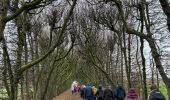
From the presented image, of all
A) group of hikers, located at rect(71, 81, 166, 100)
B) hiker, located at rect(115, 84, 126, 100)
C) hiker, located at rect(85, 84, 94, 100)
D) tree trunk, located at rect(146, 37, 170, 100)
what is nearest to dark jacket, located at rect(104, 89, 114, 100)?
group of hikers, located at rect(71, 81, 166, 100)

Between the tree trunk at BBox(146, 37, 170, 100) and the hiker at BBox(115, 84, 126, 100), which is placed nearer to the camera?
the tree trunk at BBox(146, 37, 170, 100)

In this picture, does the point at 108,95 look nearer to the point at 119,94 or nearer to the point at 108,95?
the point at 108,95

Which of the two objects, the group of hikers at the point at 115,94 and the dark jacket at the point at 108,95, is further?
the dark jacket at the point at 108,95

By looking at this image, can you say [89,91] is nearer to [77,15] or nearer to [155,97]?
[77,15]

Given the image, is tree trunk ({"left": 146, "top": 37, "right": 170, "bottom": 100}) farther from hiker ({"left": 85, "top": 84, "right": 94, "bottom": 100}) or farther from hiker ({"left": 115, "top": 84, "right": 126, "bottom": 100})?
hiker ({"left": 85, "top": 84, "right": 94, "bottom": 100})

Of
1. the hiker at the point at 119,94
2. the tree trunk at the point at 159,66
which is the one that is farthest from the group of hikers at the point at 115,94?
the tree trunk at the point at 159,66

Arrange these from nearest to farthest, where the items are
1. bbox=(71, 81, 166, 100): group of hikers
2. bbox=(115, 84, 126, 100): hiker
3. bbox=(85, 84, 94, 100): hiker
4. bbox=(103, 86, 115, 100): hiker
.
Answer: bbox=(71, 81, 166, 100): group of hikers, bbox=(115, 84, 126, 100): hiker, bbox=(103, 86, 115, 100): hiker, bbox=(85, 84, 94, 100): hiker

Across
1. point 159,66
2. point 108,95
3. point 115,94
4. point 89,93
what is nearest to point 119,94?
point 115,94

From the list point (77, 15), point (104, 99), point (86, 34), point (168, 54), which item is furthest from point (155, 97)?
point (86, 34)

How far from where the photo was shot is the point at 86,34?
39.4 meters

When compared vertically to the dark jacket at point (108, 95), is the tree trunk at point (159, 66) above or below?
above

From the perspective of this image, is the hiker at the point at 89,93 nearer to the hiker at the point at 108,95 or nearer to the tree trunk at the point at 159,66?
the hiker at the point at 108,95

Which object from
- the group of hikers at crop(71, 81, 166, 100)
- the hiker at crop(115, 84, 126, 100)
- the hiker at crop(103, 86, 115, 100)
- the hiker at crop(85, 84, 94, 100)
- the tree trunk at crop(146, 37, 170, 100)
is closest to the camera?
the tree trunk at crop(146, 37, 170, 100)

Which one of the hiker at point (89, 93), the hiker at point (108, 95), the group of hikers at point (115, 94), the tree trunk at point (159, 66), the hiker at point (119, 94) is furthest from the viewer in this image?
the hiker at point (89, 93)
